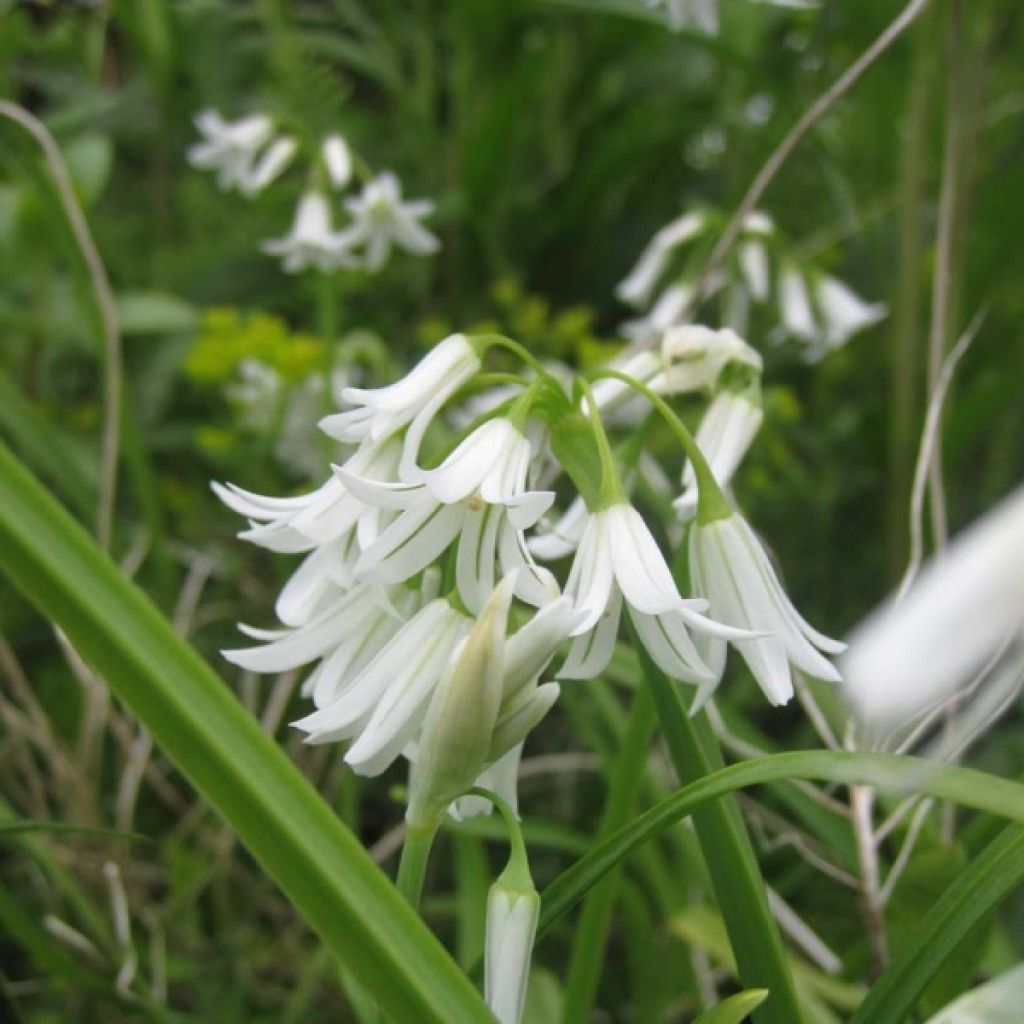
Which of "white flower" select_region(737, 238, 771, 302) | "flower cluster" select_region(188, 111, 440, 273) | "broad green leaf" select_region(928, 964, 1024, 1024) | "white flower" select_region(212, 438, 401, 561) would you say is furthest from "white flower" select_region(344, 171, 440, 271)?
"broad green leaf" select_region(928, 964, 1024, 1024)

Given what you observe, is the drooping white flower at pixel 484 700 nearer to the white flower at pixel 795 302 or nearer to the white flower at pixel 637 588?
the white flower at pixel 637 588

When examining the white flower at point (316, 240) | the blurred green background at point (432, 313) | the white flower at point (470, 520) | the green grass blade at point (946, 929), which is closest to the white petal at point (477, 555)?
the white flower at point (470, 520)

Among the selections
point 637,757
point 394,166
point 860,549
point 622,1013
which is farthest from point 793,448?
point 637,757

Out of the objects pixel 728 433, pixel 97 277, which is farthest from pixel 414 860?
pixel 97 277

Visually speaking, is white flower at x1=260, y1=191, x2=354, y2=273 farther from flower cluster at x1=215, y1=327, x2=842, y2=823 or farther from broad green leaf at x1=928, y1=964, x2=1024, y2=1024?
broad green leaf at x1=928, y1=964, x2=1024, y2=1024

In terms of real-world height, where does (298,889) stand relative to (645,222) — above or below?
above

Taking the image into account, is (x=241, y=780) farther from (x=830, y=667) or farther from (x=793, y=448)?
(x=793, y=448)
